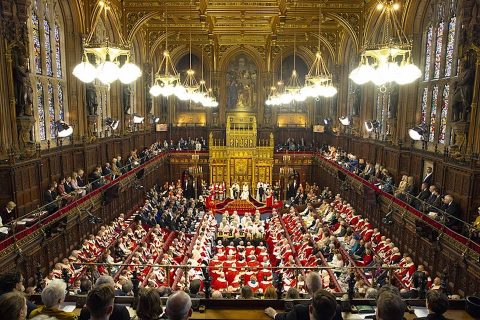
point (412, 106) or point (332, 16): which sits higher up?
point (332, 16)

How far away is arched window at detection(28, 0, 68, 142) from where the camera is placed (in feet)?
47.6

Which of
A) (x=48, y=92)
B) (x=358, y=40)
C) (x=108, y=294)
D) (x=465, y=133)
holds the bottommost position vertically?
(x=108, y=294)

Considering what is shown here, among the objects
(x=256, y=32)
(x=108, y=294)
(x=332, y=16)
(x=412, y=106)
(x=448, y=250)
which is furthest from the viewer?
(x=256, y=32)

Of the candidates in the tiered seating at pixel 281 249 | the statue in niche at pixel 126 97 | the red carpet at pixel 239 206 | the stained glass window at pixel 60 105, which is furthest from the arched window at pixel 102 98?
the tiered seating at pixel 281 249

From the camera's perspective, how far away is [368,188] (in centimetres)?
1641

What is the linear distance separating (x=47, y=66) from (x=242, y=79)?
19772 mm

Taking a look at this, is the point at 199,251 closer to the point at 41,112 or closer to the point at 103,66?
the point at 41,112

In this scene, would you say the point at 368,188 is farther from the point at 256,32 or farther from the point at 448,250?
the point at 256,32

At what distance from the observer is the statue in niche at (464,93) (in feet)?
37.8

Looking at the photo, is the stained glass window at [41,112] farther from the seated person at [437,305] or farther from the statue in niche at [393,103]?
the seated person at [437,305]

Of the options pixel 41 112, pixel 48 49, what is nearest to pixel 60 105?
pixel 41 112

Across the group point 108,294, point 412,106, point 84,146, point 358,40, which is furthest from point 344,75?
point 108,294

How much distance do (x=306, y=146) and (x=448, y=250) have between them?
2122cm

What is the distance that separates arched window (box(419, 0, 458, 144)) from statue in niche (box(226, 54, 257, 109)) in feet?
61.0
